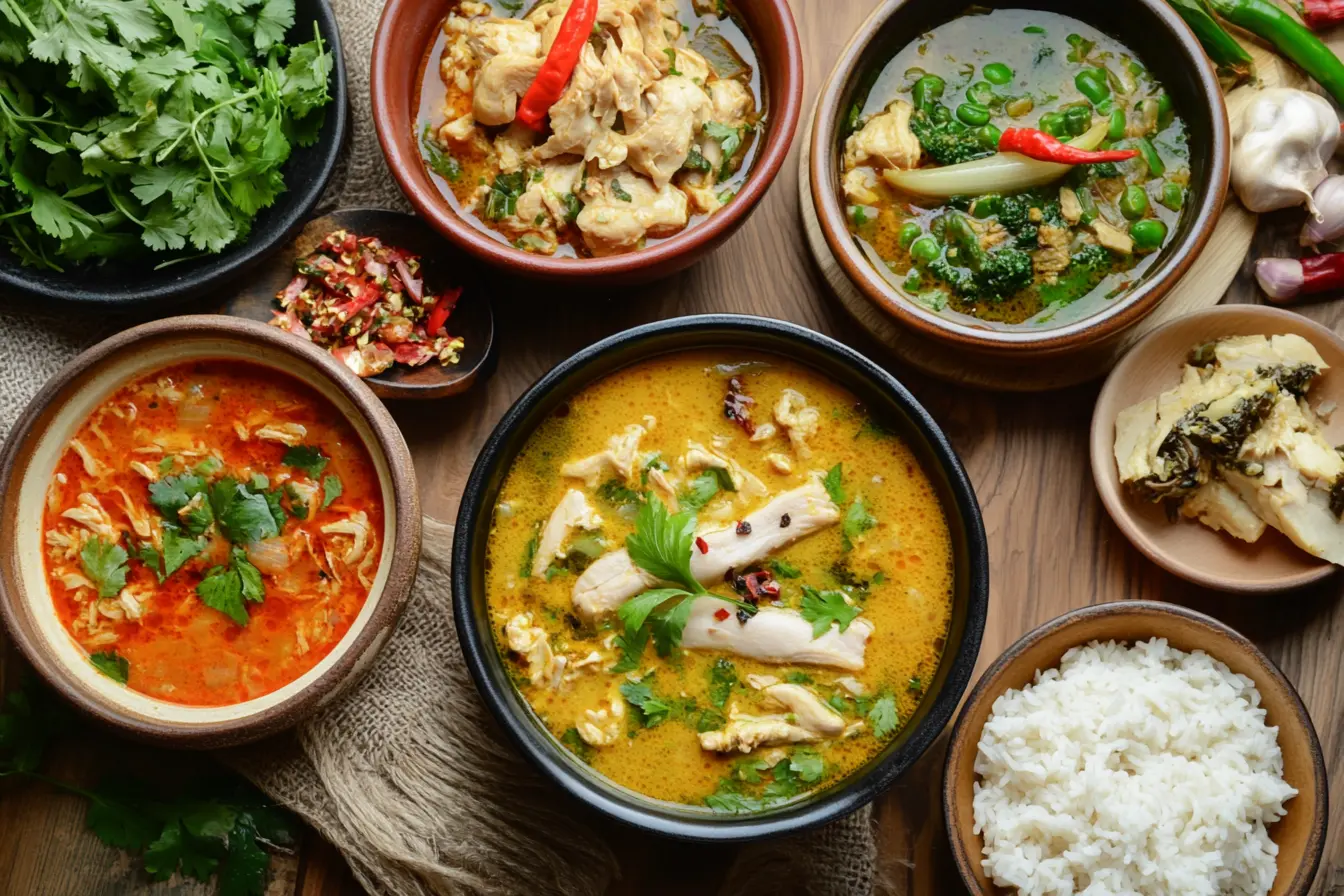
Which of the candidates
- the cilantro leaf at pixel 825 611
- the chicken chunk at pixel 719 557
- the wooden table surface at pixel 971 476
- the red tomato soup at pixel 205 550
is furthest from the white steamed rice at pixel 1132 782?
the red tomato soup at pixel 205 550

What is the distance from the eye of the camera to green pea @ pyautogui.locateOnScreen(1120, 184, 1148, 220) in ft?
10.8

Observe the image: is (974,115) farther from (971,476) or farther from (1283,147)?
(971,476)

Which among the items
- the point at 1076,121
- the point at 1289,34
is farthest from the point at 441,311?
the point at 1289,34

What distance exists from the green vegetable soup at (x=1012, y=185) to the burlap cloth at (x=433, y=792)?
5.02ft

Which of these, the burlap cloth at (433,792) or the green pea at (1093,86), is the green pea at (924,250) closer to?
the green pea at (1093,86)

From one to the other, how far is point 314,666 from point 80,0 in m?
1.80

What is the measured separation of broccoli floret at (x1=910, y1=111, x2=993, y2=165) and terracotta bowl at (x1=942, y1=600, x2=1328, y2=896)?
1303mm

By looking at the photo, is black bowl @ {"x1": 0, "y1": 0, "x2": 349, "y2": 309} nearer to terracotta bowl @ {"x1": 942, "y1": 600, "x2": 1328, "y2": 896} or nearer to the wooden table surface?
the wooden table surface

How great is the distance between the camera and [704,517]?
118 inches

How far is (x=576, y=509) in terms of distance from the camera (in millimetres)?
2996

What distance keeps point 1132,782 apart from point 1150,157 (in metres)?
1.74

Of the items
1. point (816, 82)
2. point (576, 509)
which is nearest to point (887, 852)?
point (576, 509)

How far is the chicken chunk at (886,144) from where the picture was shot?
3268 mm

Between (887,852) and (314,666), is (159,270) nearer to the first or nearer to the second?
(314,666)
